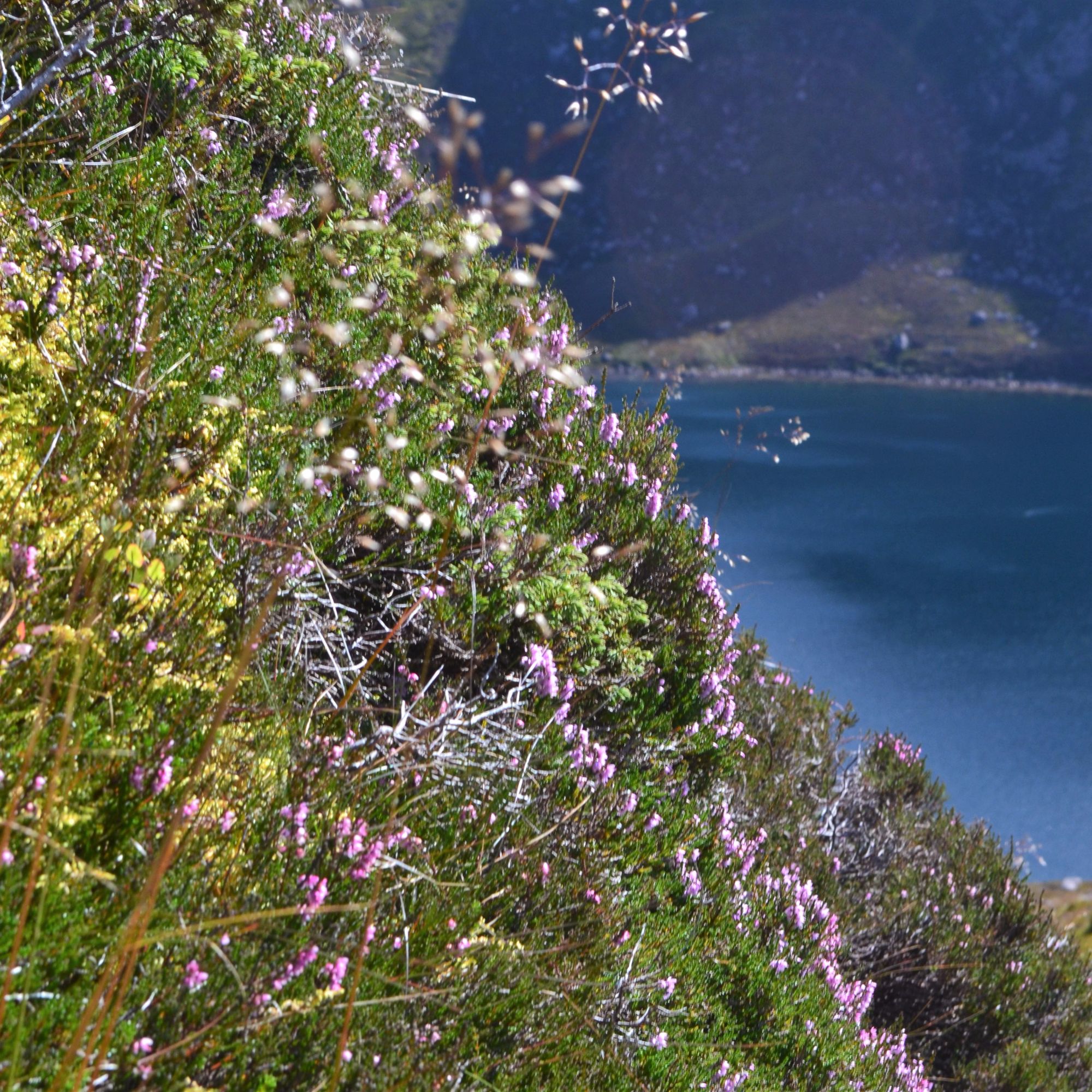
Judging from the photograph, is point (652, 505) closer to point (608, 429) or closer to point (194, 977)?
point (608, 429)

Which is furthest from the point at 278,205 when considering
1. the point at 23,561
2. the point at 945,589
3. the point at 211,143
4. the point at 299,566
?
the point at 945,589

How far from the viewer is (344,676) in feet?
8.08

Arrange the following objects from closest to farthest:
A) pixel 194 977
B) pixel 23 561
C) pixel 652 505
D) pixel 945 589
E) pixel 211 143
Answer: pixel 194 977 < pixel 23 561 < pixel 211 143 < pixel 652 505 < pixel 945 589

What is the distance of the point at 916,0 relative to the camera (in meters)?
136

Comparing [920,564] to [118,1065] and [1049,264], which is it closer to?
[118,1065]

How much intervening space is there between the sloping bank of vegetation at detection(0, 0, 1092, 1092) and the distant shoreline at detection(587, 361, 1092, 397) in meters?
66.8

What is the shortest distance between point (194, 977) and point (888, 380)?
289 feet

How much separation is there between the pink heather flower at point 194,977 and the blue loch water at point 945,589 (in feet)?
10.4

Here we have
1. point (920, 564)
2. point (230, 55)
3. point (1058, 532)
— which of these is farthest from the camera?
point (1058, 532)

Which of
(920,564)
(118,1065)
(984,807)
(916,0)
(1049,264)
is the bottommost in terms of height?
(118,1065)

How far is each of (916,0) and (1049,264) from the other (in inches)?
2367

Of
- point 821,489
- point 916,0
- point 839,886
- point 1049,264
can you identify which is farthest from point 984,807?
point 916,0

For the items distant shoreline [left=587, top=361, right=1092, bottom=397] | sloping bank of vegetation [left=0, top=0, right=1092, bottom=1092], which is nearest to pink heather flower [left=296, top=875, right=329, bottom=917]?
sloping bank of vegetation [left=0, top=0, right=1092, bottom=1092]

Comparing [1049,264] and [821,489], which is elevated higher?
[1049,264]
